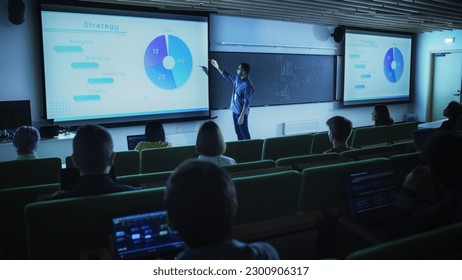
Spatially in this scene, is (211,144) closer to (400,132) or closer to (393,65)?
(400,132)

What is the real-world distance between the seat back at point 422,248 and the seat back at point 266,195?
3.40ft

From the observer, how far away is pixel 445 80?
10.4 m

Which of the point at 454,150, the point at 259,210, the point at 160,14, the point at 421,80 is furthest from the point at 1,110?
the point at 421,80

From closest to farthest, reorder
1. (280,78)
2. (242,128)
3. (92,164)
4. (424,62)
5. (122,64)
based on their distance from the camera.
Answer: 1. (92,164)
2. (122,64)
3. (242,128)
4. (280,78)
5. (424,62)

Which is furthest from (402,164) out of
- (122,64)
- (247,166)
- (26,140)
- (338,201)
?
(122,64)

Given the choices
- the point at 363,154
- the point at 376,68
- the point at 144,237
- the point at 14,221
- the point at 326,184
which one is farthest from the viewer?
the point at 376,68

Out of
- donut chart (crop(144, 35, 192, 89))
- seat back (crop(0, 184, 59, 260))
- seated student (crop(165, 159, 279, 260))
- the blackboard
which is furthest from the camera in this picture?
the blackboard

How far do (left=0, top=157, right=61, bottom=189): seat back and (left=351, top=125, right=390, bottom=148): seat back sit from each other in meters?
3.27

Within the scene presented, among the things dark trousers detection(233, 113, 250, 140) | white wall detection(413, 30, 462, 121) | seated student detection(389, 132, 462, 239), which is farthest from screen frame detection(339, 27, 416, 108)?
seated student detection(389, 132, 462, 239)

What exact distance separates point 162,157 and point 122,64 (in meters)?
3.09

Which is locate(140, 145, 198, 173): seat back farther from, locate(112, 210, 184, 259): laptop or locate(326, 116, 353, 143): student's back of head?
locate(112, 210, 184, 259): laptop

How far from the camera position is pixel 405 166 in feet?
8.86

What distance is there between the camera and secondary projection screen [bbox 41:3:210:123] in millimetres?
5430

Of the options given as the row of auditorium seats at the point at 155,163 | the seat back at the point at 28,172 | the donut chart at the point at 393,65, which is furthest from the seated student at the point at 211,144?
A: the donut chart at the point at 393,65
